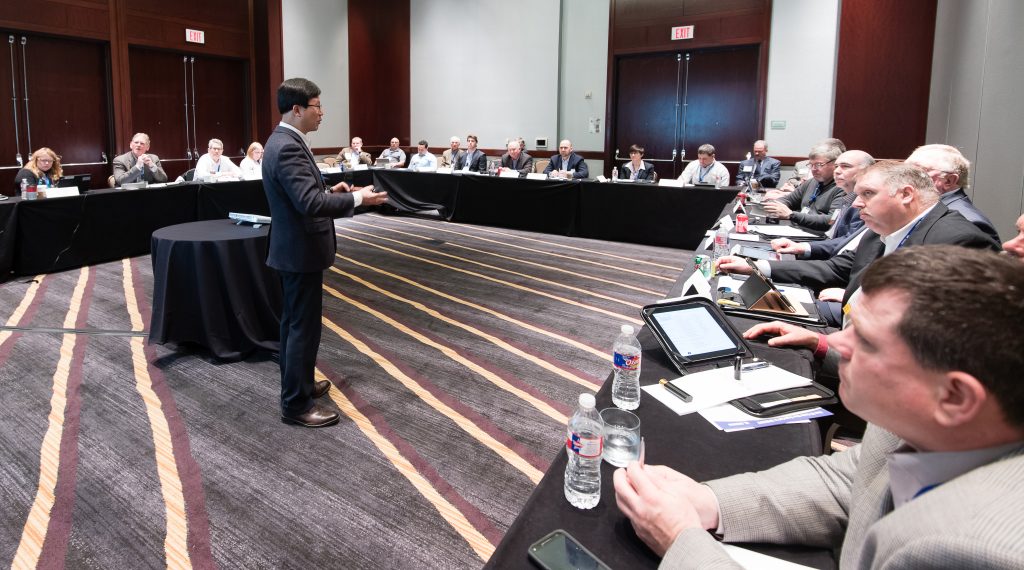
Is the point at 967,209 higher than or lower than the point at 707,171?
lower

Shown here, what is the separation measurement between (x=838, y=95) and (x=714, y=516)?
8492mm

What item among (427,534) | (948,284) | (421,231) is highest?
(948,284)

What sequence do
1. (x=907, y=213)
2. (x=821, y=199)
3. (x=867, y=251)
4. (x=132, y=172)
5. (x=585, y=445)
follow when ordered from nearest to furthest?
(x=585, y=445)
(x=907, y=213)
(x=867, y=251)
(x=821, y=199)
(x=132, y=172)

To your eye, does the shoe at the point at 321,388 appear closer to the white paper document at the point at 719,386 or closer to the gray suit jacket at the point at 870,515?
the white paper document at the point at 719,386

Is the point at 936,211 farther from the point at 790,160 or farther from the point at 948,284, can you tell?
the point at 790,160

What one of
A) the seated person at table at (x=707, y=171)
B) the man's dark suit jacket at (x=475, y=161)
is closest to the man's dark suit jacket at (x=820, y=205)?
the seated person at table at (x=707, y=171)

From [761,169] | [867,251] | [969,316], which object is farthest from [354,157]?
[969,316]

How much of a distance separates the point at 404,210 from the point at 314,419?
Answer: 702 centimetres

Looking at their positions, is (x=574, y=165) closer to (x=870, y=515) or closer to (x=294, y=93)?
(x=294, y=93)

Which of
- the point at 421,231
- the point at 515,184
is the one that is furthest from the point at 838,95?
the point at 421,231

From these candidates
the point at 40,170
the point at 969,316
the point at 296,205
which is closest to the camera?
the point at 969,316

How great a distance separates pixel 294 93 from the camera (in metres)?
2.70

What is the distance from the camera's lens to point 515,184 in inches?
333

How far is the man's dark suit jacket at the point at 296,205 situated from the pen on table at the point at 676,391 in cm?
165
